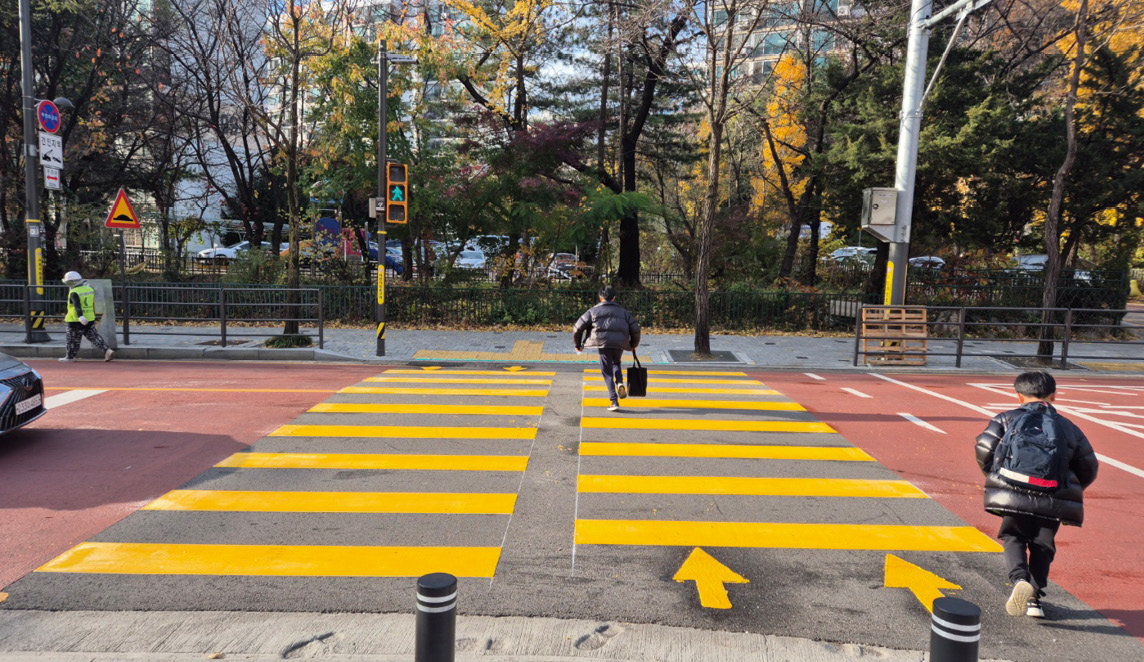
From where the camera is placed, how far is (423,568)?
181 inches

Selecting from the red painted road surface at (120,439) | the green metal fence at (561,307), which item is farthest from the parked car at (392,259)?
the red painted road surface at (120,439)

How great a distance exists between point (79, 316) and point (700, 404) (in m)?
11.7

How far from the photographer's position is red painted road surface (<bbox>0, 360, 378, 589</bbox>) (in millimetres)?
5320

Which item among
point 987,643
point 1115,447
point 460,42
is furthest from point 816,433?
point 460,42

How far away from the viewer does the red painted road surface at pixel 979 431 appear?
4730mm

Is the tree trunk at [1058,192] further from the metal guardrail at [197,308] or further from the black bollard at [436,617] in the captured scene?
the metal guardrail at [197,308]

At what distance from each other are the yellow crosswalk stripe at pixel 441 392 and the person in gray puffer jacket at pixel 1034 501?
701 centimetres

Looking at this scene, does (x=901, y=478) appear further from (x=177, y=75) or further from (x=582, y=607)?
(x=177, y=75)

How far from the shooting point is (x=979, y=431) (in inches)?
342

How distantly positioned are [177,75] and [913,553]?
27.0m

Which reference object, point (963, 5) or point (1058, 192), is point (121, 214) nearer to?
point (963, 5)

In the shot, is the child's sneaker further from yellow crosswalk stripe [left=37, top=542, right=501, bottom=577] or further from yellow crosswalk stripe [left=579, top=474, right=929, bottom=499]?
yellow crosswalk stripe [left=37, top=542, right=501, bottom=577]

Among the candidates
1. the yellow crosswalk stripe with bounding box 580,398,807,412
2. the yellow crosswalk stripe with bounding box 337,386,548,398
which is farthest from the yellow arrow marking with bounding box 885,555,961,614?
the yellow crosswalk stripe with bounding box 337,386,548,398

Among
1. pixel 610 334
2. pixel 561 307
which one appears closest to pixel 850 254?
pixel 561 307
